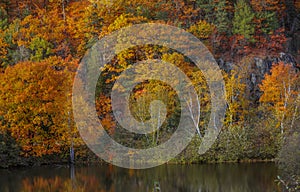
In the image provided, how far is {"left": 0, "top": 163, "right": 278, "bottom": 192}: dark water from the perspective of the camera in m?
21.3

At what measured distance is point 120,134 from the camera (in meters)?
32.2

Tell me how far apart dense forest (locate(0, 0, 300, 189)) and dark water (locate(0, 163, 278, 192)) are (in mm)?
2003

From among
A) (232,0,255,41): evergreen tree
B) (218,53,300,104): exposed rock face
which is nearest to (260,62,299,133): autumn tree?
(218,53,300,104): exposed rock face

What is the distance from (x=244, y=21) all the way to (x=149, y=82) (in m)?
13.0

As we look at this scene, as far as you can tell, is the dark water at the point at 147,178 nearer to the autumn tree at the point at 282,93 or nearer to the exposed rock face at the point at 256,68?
the autumn tree at the point at 282,93

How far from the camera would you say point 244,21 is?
4244cm

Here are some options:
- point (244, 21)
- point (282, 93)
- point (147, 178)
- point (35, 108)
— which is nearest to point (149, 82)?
point (35, 108)

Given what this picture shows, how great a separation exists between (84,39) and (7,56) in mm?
7073

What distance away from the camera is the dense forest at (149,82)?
30094 mm

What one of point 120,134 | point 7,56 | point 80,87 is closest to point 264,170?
point 120,134

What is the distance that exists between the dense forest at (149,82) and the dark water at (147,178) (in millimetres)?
2003

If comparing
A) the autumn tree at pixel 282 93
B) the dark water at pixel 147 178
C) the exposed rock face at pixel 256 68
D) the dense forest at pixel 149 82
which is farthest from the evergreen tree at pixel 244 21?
the dark water at pixel 147 178

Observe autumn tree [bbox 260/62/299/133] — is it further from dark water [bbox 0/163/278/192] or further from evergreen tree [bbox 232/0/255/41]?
evergreen tree [bbox 232/0/255/41]

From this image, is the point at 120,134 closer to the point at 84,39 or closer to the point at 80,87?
the point at 80,87
